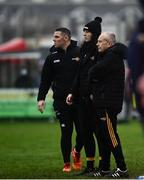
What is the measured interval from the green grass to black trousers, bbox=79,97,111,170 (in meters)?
0.41

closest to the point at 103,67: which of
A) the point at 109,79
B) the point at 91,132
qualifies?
the point at 109,79

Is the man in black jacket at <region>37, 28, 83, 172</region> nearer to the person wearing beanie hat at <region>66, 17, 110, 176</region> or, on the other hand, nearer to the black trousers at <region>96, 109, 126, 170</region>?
the person wearing beanie hat at <region>66, 17, 110, 176</region>

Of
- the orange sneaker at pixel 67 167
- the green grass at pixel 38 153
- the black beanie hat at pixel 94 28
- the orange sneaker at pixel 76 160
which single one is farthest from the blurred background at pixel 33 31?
the orange sneaker at pixel 67 167

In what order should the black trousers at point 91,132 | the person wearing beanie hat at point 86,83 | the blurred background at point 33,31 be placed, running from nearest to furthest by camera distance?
the black trousers at point 91,132
the person wearing beanie hat at point 86,83
the blurred background at point 33,31

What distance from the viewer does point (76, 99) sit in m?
11.8

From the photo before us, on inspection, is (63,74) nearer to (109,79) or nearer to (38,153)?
(109,79)

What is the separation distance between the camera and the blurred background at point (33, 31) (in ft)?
91.8

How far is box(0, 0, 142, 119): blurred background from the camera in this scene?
91.8 feet

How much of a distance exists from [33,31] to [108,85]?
54.4 m

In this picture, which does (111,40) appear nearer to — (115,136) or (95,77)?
(95,77)

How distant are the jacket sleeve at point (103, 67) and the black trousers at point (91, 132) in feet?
2.21

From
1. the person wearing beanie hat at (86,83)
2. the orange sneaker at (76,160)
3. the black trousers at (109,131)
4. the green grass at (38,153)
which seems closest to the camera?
the black trousers at (109,131)

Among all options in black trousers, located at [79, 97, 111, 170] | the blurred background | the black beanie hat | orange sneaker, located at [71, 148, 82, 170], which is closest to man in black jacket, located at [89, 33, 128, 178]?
black trousers, located at [79, 97, 111, 170]

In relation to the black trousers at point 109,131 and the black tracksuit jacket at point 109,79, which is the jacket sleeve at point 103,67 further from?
the black trousers at point 109,131
